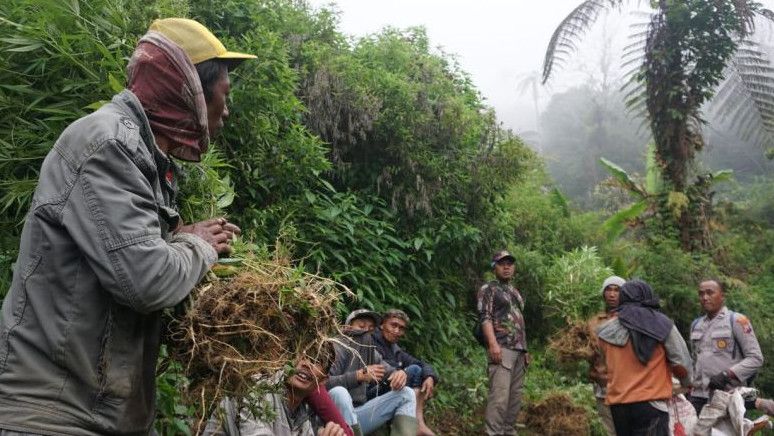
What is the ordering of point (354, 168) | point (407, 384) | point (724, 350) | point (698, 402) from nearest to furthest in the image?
point (407, 384), point (724, 350), point (698, 402), point (354, 168)

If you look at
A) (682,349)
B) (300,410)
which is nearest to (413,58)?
(682,349)

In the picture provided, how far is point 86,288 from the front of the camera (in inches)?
69.5

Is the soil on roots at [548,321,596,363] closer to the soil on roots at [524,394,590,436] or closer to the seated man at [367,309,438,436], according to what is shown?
the soil on roots at [524,394,590,436]

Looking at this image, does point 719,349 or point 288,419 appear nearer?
point 288,419

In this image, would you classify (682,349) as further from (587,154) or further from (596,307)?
(587,154)

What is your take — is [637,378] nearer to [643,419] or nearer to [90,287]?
[643,419]

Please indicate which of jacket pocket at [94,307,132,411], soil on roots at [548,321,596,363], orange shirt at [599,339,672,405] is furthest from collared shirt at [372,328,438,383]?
jacket pocket at [94,307,132,411]

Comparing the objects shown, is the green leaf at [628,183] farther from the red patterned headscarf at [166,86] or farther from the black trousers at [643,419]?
the red patterned headscarf at [166,86]

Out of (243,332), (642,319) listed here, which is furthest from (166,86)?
(642,319)

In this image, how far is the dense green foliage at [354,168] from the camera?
3.25 metres

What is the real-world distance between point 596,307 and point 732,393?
10.7ft

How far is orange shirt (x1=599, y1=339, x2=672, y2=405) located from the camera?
19.0ft

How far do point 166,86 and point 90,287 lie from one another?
2.10ft

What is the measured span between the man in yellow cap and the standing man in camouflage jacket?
19.5ft
